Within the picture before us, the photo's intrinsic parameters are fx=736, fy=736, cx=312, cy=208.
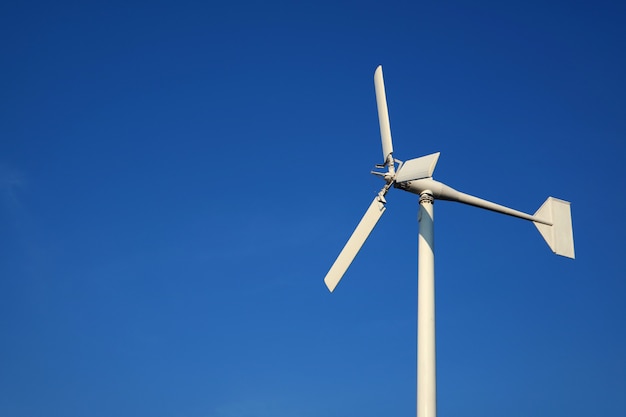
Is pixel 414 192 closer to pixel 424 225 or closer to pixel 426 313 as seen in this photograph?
pixel 424 225

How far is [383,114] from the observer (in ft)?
91.9

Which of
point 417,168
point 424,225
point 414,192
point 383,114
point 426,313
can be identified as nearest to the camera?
point 426,313

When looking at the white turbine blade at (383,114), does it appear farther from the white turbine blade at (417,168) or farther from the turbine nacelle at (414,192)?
the white turbine blade at (417,168)

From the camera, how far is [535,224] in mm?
28578

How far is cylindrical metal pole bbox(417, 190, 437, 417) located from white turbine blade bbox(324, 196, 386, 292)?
157 cm

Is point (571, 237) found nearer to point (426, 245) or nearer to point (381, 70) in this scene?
point (426, 245)

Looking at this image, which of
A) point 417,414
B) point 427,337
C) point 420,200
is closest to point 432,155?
point 420,200

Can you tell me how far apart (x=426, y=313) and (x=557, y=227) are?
8.03 metres

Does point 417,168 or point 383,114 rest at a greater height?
point 383,114

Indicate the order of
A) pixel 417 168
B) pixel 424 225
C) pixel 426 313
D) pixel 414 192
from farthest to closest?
pixel 414 192 < pixel 424 225 < pixel 417 168 < pixel 426 313

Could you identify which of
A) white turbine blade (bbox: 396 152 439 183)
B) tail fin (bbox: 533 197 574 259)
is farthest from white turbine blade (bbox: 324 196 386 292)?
tail fin (bbox: 533 197 574 259)

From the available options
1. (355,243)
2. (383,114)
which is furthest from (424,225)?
(383,114)

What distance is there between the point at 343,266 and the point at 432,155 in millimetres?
5300

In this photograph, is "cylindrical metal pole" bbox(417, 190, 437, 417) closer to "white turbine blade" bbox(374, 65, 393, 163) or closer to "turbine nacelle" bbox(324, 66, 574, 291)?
"turbine nacelle" bbox(324, 66, 574, 291)
